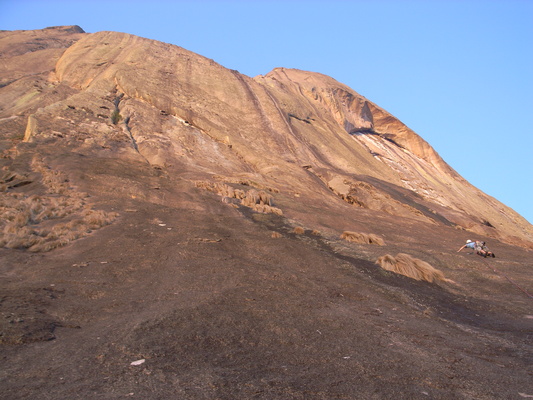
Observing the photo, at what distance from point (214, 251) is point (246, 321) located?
6322mm

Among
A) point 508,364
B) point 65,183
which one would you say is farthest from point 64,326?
point 65,183

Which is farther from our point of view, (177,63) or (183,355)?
(177,63)

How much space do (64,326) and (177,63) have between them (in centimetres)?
4905

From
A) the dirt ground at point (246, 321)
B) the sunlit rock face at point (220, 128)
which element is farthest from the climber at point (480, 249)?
the sunlit rock face at point (220, 128)

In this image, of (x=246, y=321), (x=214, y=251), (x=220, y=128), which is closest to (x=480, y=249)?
(x=214, y=251)

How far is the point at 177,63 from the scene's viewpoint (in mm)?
52094

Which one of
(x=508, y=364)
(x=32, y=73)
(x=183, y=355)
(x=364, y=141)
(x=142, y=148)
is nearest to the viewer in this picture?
(x=183, y=355)

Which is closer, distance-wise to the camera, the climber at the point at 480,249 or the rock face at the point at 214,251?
the rock face at the point at 214,251

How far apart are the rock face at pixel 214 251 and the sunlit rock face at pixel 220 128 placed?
30cm

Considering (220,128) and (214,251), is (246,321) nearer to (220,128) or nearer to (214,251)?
(214,251)

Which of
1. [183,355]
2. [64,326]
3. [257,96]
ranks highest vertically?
[257,96]

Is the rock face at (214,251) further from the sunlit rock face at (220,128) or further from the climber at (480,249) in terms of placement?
the climber at (480,249)

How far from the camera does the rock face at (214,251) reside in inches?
229

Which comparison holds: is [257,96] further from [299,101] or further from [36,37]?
[36,37]
